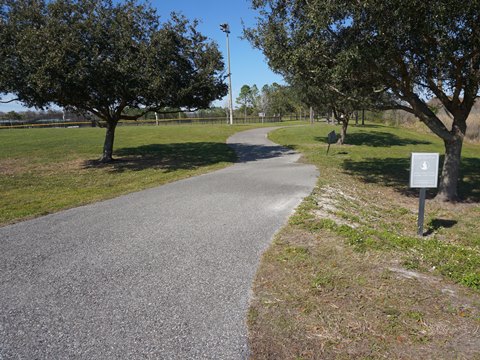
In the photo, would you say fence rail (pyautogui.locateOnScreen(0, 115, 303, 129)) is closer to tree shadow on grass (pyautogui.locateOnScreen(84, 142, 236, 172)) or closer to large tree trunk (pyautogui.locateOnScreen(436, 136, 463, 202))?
tree shadow on grass (pyautogui.locateOnScreen(84, 142, 236, 172))

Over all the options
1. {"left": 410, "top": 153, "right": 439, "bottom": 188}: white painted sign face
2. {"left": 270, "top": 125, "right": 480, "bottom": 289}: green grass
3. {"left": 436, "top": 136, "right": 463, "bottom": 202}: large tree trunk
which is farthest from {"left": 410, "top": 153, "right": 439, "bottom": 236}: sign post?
{"left": 436, "top": 136, "right": 463, "bottom": 202}: large tree trunk

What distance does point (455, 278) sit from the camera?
4117 millimetres

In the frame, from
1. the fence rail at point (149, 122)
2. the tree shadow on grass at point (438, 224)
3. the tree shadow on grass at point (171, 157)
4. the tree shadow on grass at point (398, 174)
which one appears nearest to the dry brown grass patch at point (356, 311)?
the tree shadow on grass at point (438, 224)

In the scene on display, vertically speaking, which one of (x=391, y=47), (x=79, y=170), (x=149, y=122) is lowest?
(x=79, y=170)

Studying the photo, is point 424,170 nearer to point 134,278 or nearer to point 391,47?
point 391,47

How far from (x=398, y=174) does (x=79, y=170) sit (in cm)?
1327

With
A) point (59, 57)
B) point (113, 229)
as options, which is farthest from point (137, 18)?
point (113, 229)

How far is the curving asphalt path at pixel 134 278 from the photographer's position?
9.65 feet

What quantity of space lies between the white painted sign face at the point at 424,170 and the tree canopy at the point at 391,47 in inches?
120

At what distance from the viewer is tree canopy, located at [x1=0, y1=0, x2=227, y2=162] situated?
1187cm

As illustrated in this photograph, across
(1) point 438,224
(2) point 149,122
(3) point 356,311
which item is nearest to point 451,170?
(1) point 438,224

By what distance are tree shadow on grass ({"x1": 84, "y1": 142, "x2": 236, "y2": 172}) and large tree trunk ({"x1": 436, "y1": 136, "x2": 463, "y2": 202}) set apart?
897cm

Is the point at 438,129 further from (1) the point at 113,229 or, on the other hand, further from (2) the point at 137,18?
(2) the point at 137,18

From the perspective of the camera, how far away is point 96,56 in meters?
12.4
